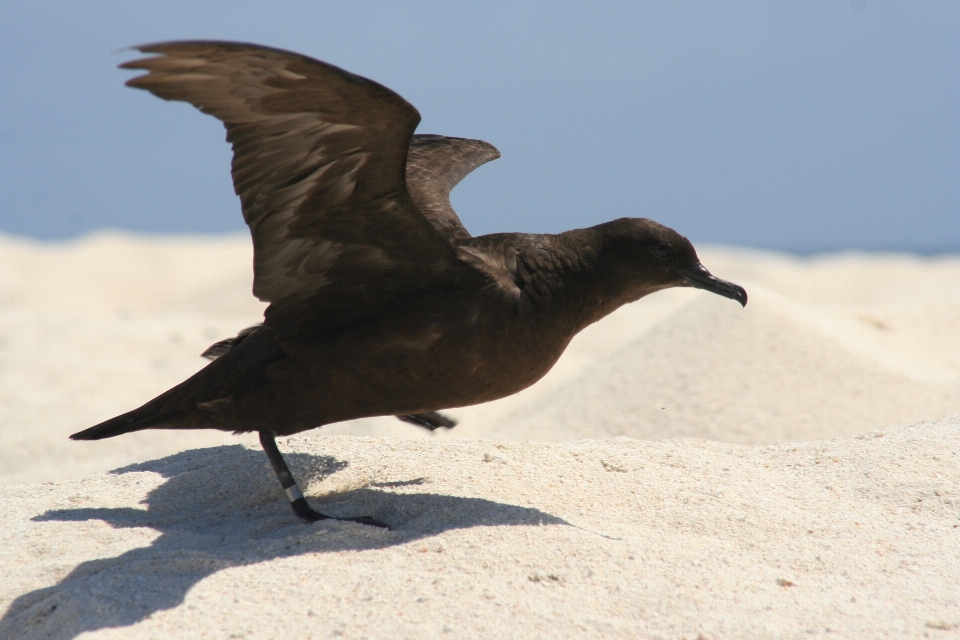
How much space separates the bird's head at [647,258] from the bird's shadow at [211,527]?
1058 millimetres

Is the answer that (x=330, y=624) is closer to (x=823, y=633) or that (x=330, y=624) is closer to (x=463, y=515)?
(x=463, y=515)

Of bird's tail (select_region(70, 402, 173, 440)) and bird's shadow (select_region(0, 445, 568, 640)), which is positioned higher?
bird's tail (select_region(70, 402, 173, 440))

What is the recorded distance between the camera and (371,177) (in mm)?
3254

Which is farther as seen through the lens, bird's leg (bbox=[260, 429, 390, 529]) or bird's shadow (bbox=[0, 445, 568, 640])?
bird's leg (bbox=[260, 429, 390, 529])

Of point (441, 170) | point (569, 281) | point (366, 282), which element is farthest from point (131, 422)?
point (441, 170)

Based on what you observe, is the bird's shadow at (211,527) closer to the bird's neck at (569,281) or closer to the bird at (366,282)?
the bird at (366,282)

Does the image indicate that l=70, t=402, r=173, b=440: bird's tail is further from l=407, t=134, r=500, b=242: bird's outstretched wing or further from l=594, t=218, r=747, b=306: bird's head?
l=594, t=218, r=747, b=306: bird's head

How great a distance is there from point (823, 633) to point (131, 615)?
211 cm

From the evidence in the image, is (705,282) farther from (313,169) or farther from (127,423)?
(127,423)

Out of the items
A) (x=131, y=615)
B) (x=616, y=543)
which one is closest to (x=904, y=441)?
(x=616, y=543)

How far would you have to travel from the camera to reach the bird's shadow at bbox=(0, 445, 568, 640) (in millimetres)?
2912

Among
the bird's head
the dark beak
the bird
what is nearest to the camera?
the bird

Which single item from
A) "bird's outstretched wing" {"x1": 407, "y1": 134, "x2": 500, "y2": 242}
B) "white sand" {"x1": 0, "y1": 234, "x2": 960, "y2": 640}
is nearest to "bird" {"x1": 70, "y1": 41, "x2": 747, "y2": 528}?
"white sand" {"x1": 0, "y1": 234, "x2": 960, "y2": 640}

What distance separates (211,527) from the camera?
3723mm
